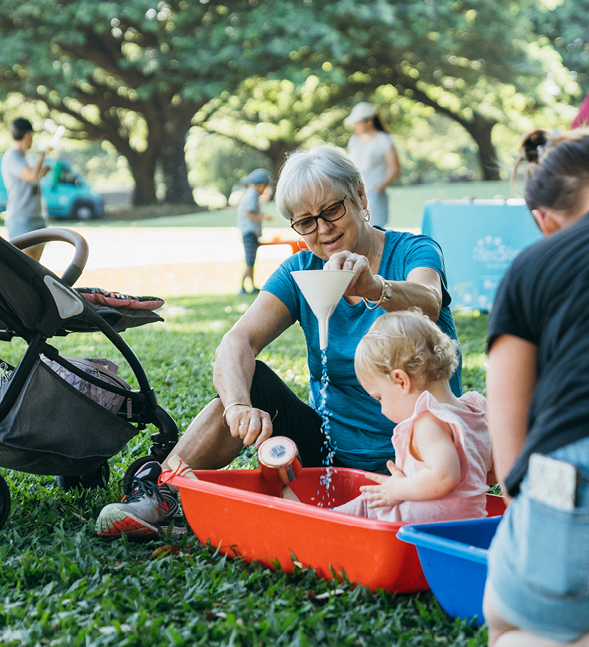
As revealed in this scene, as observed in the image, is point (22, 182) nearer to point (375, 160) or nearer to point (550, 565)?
point (375, 160)

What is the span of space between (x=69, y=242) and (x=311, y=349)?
3.39 ft

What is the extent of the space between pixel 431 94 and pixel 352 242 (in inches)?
1070

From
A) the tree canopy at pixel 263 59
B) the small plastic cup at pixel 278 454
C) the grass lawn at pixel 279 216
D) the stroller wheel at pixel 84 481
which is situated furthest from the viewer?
the tree canopy at pixel 263 59

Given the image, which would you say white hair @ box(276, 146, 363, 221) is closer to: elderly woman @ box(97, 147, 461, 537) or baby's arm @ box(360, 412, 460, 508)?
elderly woman @ box(97, 147, 461, 537)

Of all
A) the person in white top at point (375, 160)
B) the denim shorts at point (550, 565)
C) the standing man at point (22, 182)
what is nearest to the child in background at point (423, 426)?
the denim shorts at point (550, 565)

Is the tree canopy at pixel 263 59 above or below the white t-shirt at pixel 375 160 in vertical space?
above

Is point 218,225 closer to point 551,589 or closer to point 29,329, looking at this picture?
point 29,329

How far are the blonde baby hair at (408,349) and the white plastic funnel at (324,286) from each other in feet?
0.47

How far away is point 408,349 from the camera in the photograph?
82.8 inches

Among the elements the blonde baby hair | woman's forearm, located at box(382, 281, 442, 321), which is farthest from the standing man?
the blonde baby hair

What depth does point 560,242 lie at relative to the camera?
4.56 feet

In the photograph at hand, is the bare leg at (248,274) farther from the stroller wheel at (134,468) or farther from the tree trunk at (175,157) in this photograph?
the tree trunk at (175,157)

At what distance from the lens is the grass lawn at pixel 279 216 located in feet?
65.5

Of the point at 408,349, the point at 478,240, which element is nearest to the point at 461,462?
the point at 408,349
